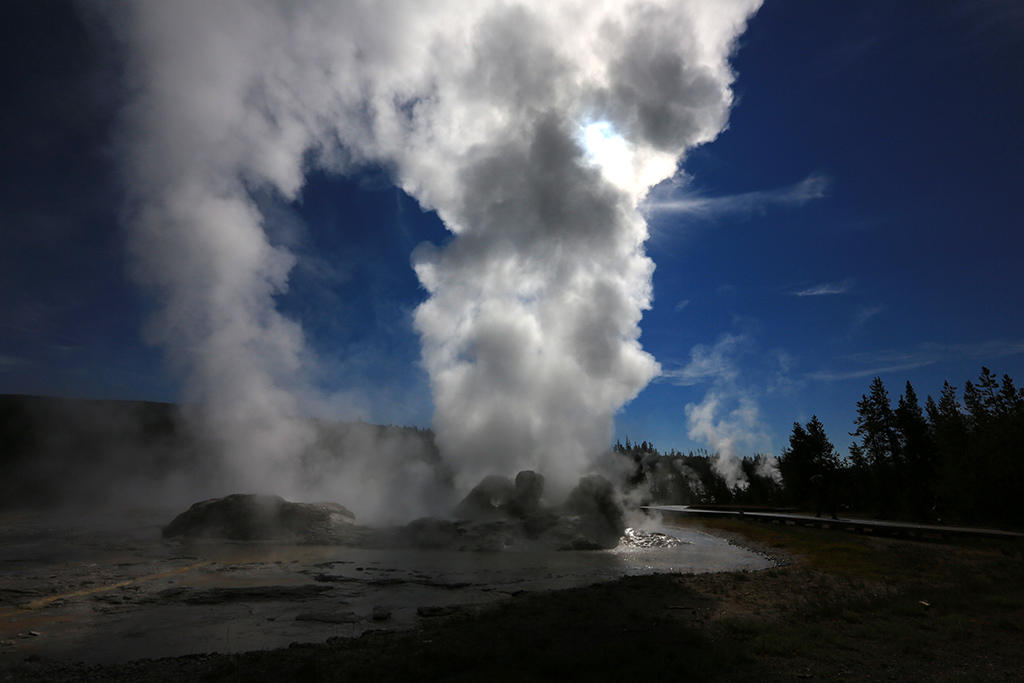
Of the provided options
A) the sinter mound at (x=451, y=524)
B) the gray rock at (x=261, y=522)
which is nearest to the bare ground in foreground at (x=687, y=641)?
the sinter mound at (x=451, y=524)

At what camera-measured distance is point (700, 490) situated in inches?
3809

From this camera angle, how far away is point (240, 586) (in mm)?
18422

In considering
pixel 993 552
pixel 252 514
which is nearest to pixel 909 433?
pixel 993 552

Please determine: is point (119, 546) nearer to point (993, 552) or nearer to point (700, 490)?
point (993, 552)

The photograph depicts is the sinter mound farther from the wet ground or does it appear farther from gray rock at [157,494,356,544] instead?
the wet ground

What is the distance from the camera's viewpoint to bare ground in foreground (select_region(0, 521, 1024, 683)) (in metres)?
9.18

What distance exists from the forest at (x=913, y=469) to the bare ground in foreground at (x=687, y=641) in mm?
25551

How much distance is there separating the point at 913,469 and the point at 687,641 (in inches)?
2387

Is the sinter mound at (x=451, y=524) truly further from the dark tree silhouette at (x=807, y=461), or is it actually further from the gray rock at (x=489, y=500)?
the dark tree silhouette at (x=807, y=461)

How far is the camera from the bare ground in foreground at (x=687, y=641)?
30.1 ft

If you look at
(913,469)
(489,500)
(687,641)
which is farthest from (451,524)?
(913,469)

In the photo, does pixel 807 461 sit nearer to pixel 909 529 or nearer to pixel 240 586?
pixel 909 529

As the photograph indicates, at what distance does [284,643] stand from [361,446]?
58.2 m

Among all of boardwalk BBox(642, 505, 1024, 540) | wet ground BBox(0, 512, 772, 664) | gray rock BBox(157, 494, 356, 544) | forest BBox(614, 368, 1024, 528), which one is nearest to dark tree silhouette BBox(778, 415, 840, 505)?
forest BBox(614, 368, 1024, 528)
